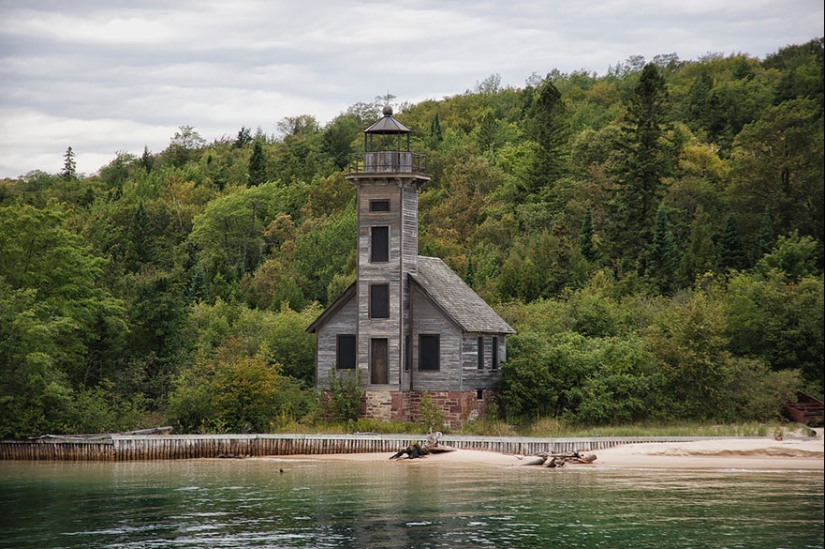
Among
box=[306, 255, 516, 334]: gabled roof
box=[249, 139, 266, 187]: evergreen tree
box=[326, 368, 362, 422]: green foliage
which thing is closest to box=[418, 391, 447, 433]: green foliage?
box=[326, 368, 362, 422]: green foliage

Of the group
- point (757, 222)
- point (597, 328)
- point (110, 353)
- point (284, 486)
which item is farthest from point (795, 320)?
point (110, 353)

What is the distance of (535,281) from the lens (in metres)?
60.3

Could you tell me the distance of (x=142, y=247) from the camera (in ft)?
295

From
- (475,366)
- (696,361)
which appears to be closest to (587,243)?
(475,366)

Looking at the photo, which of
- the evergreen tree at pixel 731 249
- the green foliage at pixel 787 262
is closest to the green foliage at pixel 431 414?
the green foliage at pixel 787 262

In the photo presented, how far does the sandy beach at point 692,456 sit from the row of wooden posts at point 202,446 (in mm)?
576

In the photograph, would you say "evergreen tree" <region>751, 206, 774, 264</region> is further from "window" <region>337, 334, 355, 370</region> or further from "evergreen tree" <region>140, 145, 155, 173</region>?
"evergreen tree" <region>140, 145, 155, 173</region>

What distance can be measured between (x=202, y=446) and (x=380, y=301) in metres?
9.32

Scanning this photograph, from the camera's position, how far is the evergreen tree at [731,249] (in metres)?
53.6

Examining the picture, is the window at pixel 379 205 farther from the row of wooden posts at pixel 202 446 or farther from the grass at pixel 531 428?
the row of wooden posts at pixel 202 446

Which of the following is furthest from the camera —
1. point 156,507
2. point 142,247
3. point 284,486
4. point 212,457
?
point 142,247

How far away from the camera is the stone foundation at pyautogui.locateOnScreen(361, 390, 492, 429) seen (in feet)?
147

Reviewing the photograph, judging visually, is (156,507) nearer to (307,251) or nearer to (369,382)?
(369,382)

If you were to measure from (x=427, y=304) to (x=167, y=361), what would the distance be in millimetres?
13017
